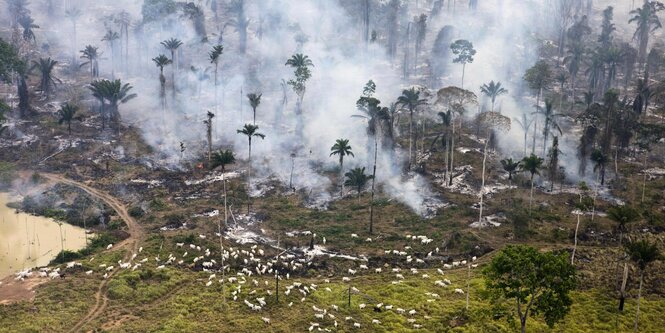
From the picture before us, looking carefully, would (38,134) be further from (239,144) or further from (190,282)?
(190,282)

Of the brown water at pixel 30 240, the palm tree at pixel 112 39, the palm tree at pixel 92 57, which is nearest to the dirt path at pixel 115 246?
the brown water at pixel 30 240

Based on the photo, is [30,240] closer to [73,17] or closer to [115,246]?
[115,246]

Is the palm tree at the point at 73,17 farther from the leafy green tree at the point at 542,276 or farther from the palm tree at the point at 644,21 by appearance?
the palm tree at the point at 644,21

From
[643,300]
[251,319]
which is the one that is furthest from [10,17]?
[643,300]

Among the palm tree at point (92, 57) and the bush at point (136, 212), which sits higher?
the palm tree at point (92, 57)

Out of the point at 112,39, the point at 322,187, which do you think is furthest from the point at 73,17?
the point at 322,187

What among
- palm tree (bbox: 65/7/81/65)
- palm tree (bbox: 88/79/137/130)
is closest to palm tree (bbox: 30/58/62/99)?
palm tree (bbox: 88/79/137/130)
